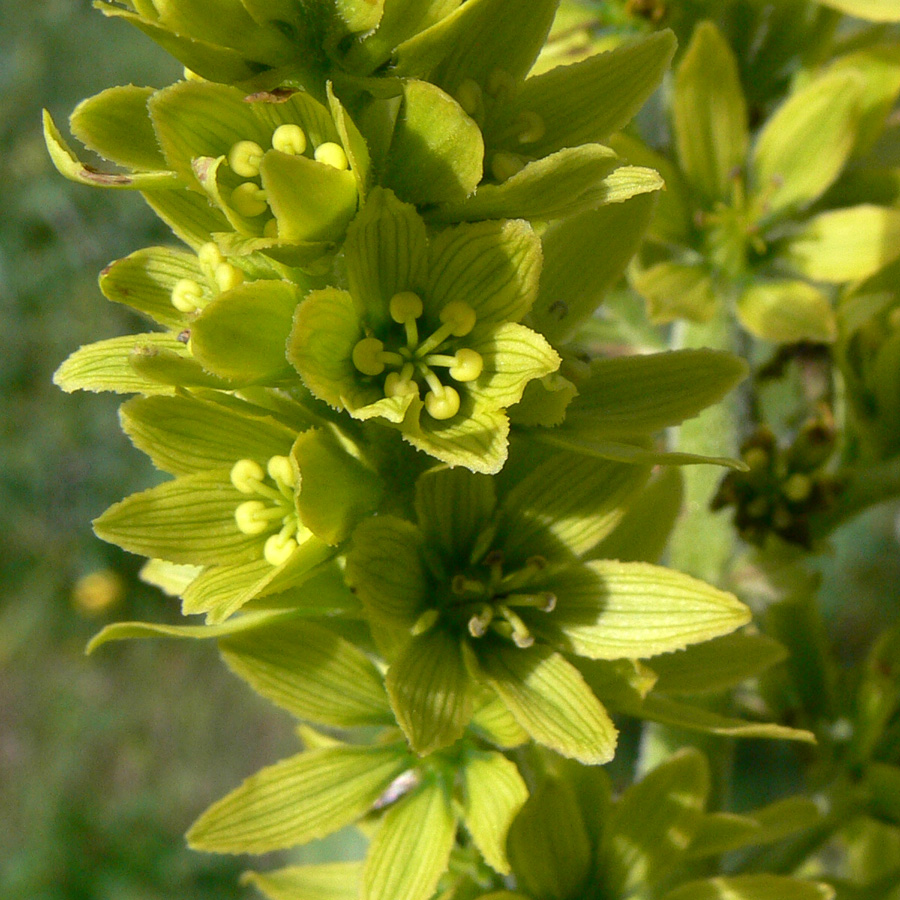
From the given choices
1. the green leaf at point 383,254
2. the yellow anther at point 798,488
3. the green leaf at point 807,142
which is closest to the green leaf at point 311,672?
the green leaf at point 383,254

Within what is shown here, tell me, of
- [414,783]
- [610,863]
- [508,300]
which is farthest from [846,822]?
[508,300]

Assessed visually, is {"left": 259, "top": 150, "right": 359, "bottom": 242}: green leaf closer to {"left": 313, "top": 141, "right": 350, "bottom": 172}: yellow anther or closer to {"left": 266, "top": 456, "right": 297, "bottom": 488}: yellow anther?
{"left": 313, "top": 141, "right": 350, "bottom": 172}: yellow anther

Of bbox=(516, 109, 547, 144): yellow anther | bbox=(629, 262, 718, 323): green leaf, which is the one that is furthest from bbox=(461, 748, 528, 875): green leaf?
bbox=(629, 262, 718, 323): green leaf

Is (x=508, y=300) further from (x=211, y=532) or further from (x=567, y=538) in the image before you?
(x=211, y=532)

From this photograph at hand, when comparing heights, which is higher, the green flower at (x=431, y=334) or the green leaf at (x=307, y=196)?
the green leaf at (x=307, y=196)

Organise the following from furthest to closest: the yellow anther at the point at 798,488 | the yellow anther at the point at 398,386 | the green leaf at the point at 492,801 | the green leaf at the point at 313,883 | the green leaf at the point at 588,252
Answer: the yellow anther at the point at 798,488
the green leaf at the point at 313,883
the green leaf at the point at 588,252
the green leaf at the point at 492,801
the yellow anther at the point at 398,386

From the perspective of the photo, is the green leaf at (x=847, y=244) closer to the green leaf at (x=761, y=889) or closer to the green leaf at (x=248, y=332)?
the green leaf at (x=761, y=889)
